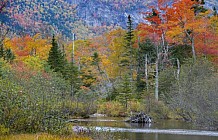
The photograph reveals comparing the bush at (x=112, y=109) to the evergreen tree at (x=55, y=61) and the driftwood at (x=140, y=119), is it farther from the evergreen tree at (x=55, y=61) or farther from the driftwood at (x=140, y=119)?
the evergreen tree at (x=55, y=61)

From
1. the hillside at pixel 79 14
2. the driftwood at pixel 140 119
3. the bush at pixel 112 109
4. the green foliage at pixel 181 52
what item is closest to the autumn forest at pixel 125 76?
the bush at pixel 112 109

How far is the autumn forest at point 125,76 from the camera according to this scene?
1416cm

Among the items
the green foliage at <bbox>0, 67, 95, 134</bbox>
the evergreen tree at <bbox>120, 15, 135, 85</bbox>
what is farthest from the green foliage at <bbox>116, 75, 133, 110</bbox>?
the green foliage at <bbox>0, 67, 95, 134</bbox>

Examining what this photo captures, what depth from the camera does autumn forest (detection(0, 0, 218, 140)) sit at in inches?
558

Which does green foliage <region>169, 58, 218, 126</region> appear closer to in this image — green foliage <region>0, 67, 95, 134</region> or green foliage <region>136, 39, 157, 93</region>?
green foliage <region>136, 39, 157, 93</region>

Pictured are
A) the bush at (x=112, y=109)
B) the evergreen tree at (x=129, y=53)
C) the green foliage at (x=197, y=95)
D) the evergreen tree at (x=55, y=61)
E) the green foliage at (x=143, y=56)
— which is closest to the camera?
A: the green foliage at (x=197, y=95)

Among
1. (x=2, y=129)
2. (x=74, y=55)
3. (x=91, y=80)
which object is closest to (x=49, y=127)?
(x=2, y=129)

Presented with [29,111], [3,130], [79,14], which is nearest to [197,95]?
→ [29,111]

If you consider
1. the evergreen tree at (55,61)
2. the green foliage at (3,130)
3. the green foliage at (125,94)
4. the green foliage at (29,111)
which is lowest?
the green foliage at (3,130)

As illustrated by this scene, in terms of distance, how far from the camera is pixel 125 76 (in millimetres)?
42375

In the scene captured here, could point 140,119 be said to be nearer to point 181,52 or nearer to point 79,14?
point 181,52

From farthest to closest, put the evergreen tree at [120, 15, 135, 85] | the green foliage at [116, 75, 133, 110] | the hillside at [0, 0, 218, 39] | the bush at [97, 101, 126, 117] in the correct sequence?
the hillside at [0, 0, 218, 39] → the evergreen tree at [120, 15, 135, 85] → the green foliage at [116, 75, 133, 110] → the bush at [97, 101, 126, 117]

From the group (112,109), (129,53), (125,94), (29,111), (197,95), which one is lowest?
(29,111)

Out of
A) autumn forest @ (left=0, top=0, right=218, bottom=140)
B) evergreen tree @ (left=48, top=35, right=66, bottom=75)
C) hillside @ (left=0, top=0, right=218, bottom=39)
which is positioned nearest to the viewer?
autumn forest @ (left=0, top=0, right=218, bottom=140)
